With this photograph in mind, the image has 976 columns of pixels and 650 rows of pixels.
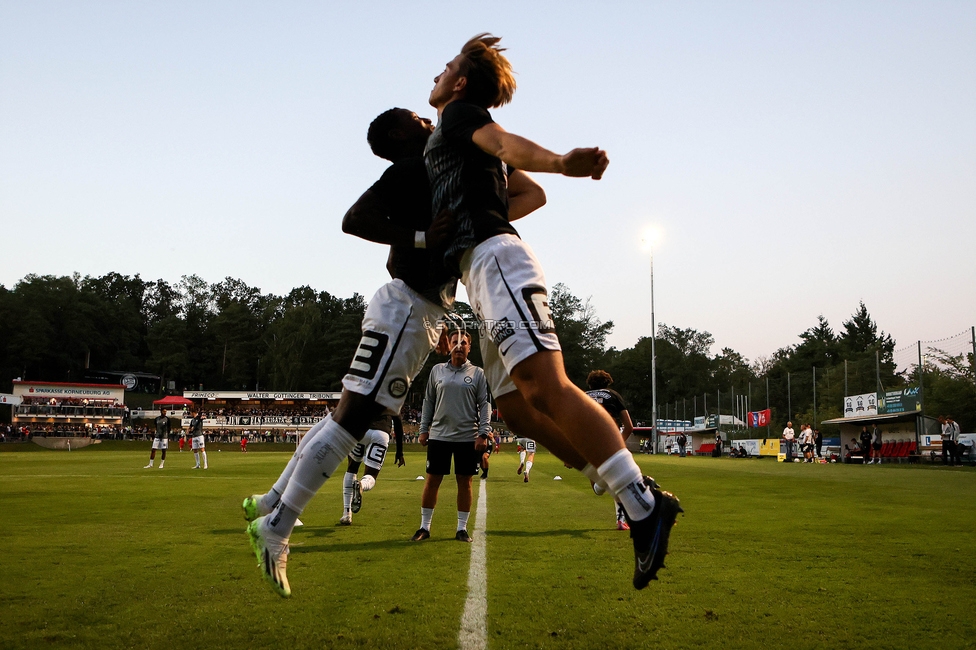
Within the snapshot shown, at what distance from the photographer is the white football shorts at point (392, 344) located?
125 inches

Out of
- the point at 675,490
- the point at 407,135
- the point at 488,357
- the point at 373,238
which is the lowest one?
the point at 675,490

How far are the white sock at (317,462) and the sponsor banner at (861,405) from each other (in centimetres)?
3716

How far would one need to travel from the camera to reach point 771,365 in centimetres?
13750

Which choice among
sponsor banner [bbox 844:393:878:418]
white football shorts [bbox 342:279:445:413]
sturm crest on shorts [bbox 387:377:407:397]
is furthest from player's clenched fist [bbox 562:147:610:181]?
sponsor banner [bbox 844:393:878:418]

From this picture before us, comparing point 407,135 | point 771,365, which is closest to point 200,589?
point 407,135

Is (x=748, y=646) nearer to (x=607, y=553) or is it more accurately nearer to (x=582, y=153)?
(x=582, y=153)

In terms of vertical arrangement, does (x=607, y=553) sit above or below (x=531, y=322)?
below

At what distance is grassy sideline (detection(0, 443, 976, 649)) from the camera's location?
3568 mm

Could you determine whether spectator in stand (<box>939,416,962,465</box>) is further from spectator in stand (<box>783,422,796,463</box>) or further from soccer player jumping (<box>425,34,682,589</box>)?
soccer player jumping (<box>425,34,682,589</box>)

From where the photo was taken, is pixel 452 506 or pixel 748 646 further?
pixel 452 506

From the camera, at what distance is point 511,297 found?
2.79 meters

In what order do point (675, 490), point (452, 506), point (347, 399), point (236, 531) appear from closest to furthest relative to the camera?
1. point (347, 399)
2. point (236, 531)
3. point (452, 506)
4. point (675, 490)

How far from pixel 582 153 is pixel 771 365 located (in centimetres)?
14558

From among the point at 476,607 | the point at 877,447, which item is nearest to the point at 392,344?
the point at 476,607
